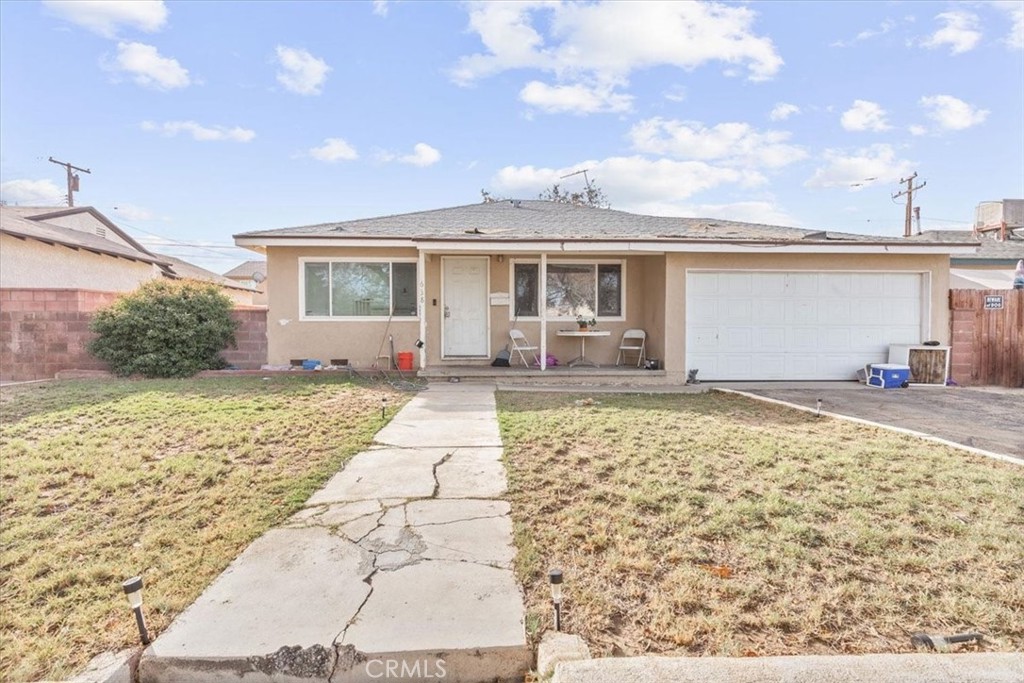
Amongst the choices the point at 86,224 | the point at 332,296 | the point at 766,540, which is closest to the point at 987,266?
the point at 766,540

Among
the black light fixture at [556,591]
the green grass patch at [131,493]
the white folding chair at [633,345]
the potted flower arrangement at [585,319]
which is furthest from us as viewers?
the white folding chair at [633,345]

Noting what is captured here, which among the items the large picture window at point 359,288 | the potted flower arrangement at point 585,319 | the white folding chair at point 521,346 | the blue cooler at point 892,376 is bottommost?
the blue cooler at point 892,376

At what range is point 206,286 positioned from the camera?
10.2m

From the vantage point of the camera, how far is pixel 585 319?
10.5 meters

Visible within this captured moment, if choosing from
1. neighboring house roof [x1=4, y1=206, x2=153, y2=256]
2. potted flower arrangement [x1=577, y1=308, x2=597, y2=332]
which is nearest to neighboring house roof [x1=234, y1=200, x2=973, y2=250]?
potted flower arrangement [x1=577, y1=308, x2=597, y2=332]

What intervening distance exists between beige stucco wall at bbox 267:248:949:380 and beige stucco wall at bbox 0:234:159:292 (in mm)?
5525

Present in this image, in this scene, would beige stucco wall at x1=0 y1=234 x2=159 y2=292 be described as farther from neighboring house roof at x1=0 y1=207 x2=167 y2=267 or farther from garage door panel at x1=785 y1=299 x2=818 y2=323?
garage door panel at x1=785 y1=299 x2=818 y2=323

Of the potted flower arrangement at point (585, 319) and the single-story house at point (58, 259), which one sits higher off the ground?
the single-story house at point (58, 259)

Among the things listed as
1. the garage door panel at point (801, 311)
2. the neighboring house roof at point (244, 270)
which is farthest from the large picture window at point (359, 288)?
the neighboring house roof at point (244, 270)

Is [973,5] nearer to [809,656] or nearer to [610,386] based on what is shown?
[610,386]

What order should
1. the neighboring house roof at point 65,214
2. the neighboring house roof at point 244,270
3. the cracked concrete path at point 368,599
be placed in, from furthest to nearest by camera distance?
1. the neighboring house roof at point 244,270
2. the neighboring house roof at point 65,214
3. the cracked concrete path at point 368,599

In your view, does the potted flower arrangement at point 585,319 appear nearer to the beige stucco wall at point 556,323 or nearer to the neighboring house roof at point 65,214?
the beige stucco wall at point 556,323

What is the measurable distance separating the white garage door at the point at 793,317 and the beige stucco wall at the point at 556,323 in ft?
0.80

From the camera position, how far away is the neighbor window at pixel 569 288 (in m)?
10.7
